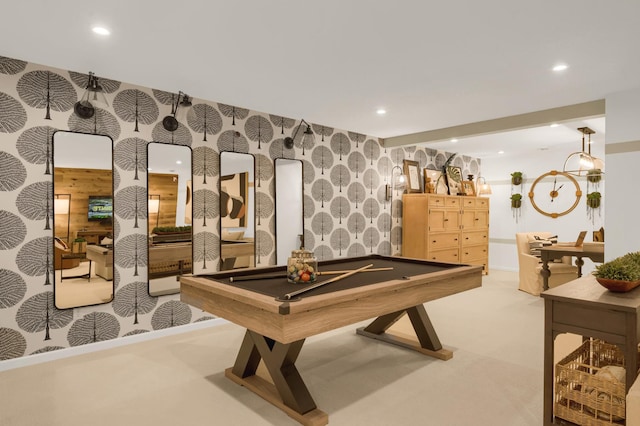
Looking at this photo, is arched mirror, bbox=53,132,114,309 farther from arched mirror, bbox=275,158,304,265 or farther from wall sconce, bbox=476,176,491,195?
wall sconce, bbox=476,176,491,195

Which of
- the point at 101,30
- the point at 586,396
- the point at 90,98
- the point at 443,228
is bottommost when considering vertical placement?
the point at 586,396

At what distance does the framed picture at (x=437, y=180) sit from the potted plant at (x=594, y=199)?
253cm

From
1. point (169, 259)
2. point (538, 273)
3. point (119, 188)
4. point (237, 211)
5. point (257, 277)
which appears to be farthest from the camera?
point (538, 273)

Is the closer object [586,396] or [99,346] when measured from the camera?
[586,396]

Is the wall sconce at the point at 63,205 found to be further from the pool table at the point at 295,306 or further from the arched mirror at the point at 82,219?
the pool table at the point at 295,306

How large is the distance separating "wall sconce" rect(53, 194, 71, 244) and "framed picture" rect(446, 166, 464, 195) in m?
6.17

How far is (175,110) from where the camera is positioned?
13.1ft

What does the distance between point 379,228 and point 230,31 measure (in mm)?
4276

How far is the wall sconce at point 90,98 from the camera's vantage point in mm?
3363

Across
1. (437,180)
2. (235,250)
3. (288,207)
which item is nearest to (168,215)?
(235,250)

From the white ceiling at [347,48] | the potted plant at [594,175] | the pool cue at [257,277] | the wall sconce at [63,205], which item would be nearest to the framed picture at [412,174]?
the white ceiling at [347,48]

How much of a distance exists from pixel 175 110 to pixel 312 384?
2974 mm

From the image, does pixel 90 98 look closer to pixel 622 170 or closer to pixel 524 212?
pixel 622 170

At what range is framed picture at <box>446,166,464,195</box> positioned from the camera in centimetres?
744
